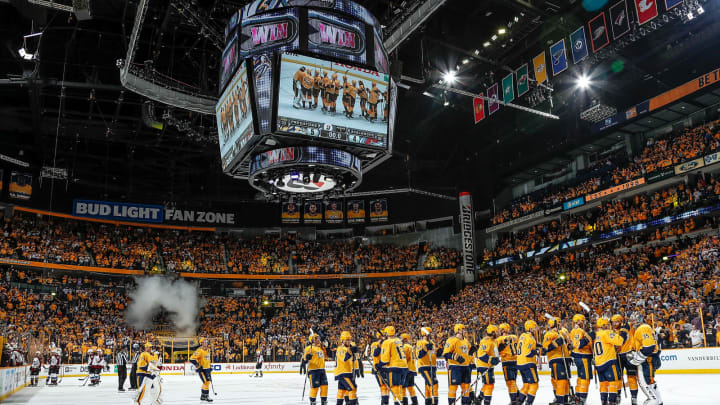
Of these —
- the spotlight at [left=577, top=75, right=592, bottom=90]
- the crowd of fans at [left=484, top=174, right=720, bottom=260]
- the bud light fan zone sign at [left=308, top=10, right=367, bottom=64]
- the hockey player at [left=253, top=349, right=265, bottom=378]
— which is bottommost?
the hockey player at [left=253, top=349, right=265, bottom=378]

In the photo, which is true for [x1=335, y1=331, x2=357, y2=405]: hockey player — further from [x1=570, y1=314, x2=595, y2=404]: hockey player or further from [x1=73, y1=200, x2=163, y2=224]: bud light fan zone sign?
[x1=73, y1=200, x2=163, y2=224]: bud light fan zone sign

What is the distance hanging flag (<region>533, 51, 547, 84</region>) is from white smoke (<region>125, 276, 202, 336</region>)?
34273 mm

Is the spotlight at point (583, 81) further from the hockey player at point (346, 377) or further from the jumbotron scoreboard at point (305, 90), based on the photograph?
the hockey player at point (346, 377)

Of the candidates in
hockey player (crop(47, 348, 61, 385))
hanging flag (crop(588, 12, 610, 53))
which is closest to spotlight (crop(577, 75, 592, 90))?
hanging flag (crop(588, 12, 610, 53))

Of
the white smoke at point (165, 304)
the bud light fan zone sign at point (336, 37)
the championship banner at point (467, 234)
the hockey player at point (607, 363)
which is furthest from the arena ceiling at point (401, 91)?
the hockey player at point (607, 363)

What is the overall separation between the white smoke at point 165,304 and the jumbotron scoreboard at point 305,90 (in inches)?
1189

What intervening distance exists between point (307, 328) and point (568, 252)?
2117 centimetres

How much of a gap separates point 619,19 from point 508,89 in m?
7.20

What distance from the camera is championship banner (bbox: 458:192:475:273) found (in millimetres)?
46812

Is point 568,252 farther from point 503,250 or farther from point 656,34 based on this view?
point 656,34

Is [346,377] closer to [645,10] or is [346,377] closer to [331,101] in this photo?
[331,101]

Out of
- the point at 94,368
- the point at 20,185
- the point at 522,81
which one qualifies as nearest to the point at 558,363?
the point at 522,81

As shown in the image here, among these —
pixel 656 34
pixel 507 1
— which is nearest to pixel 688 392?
pixel 507 1

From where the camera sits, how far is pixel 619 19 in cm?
2142
